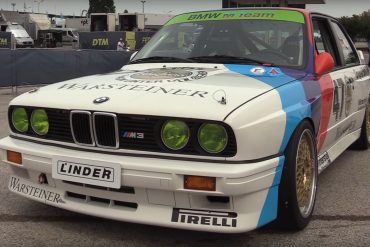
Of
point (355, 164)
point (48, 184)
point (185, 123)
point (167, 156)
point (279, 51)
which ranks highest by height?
point (279, 51)

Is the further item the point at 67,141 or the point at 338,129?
the point at 338,129

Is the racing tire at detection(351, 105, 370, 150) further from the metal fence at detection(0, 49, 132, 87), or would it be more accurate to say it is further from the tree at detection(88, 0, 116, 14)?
the tree at detection(88, 0, 116, 14)

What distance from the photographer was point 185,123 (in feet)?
9.75

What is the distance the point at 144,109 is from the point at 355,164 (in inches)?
129

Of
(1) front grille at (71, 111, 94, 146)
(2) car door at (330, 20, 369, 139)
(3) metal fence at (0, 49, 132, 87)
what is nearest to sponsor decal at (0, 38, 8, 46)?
(3) metal fence at (0, 49, 132, 87)

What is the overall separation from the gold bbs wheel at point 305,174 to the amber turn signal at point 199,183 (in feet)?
2.62

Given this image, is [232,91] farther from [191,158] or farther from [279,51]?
[279,51]

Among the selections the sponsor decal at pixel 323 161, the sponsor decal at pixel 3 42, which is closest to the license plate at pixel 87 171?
the sponsor decal at pixel 323 161

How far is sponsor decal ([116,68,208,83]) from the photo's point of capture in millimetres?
3568

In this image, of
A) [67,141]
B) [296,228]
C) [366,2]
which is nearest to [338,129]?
[296,228]

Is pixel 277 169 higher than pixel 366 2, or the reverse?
pixel 366 2

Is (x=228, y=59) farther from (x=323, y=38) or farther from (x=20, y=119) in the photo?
(x=20, y=119)

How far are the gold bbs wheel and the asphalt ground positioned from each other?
0.16 m

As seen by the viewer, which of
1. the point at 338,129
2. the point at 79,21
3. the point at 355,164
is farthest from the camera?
the point at 79,21
